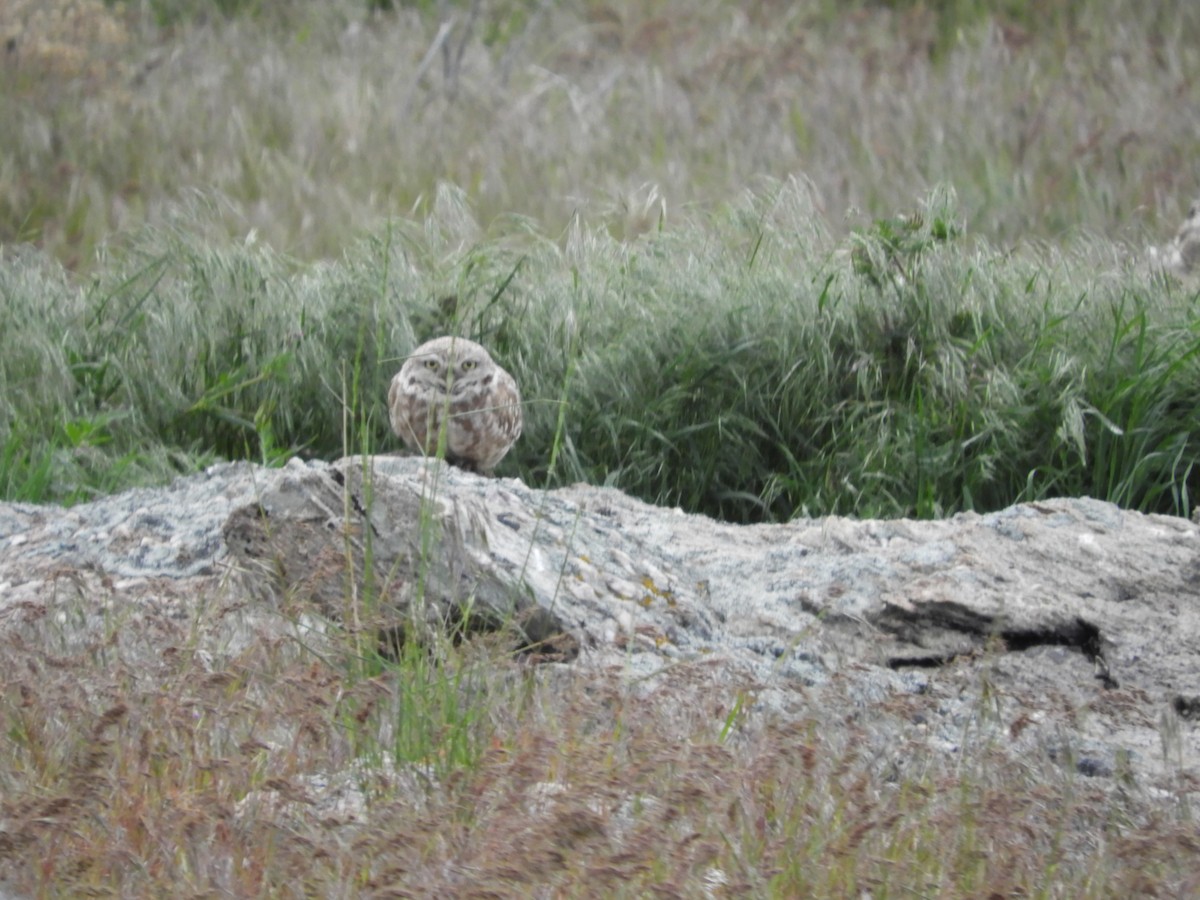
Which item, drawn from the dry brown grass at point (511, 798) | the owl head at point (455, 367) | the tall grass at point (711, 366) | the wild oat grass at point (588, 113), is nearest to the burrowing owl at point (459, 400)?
the owl head at point (455, 367)

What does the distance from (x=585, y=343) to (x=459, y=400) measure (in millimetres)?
1129

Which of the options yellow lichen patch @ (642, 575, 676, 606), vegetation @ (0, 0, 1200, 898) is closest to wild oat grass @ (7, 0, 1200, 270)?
vegetation @ (0, 0, 1200, 898)

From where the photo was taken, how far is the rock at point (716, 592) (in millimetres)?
3281

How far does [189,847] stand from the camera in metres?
2.43

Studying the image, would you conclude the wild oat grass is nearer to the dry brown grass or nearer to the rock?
the rock

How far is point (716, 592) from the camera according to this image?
12.9 ft

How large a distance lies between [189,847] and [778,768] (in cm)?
98

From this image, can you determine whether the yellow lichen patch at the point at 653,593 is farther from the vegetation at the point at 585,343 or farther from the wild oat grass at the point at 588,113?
the wild oat grass at the point at 588,113

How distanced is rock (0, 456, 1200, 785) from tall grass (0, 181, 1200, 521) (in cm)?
83

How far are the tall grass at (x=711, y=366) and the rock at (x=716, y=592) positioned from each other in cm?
83

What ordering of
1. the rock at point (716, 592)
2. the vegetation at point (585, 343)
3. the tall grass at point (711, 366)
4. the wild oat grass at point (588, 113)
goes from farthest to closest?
the wild oat grass at point (588, 113) → the tall grass at point (711, 366) → the rock at point (716, 592) → the vegetation at point (585, 343)

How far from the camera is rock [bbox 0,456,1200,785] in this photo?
328 cm

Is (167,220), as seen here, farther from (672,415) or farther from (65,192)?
(672,415)

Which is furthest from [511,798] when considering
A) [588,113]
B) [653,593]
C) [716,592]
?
[588,113]
